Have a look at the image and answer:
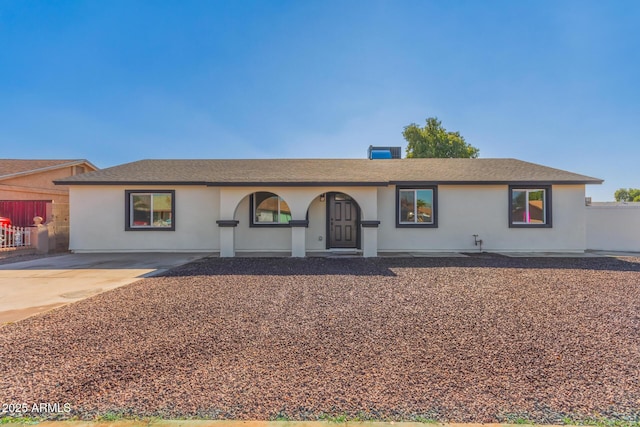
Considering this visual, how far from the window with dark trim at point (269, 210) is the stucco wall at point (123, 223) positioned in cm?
153

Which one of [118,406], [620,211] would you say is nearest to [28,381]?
[118,406]

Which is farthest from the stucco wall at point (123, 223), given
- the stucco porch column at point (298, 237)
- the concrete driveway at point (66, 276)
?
the stucco porch column at point (298, 237)

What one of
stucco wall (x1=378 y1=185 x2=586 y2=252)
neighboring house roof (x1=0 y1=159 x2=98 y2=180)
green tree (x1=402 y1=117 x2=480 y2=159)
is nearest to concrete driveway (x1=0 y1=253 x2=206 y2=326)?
stucco wall (x1=378 y1=185 x2=586 y2=252)

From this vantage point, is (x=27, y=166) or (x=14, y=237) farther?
(x=27, y=166)

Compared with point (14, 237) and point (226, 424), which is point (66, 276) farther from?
point (14, 237)

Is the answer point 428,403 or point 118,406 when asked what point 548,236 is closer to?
point 428,403

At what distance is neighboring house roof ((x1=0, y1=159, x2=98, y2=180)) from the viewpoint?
1383 cm

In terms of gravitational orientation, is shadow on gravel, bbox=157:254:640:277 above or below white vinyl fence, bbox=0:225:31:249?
below

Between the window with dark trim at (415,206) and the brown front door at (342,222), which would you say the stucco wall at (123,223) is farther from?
the window with dark trim at (415,206)

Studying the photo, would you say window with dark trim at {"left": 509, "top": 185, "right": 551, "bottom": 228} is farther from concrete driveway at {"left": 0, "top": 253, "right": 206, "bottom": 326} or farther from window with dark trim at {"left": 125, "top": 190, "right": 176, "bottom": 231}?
window with dark trim at {"left": 125, "top": 190, "right": 176, "bottom": 231}

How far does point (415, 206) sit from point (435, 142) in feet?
74.7

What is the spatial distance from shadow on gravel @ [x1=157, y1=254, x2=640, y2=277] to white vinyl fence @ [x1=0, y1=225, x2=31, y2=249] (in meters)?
9.12

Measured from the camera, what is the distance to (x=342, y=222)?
35.4 feet

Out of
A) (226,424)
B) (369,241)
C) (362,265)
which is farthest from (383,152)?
(226,424)
